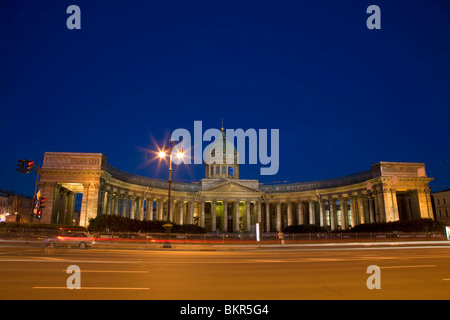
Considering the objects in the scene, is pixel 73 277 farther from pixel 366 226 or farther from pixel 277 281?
pixel 366 226

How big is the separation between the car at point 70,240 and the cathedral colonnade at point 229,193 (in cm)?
2139

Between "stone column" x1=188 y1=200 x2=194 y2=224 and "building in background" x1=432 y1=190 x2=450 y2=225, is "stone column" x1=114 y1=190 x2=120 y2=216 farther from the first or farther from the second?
"building in background" x1=432 y1=190 x2=450 y2=225

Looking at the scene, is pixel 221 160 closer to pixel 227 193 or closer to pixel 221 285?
pixel 227 193

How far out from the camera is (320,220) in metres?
80.8

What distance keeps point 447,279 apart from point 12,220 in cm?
5262

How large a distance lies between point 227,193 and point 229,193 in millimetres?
547

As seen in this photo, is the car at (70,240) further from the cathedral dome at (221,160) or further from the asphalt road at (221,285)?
the cathedral dome at (221,160)

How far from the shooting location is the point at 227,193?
275 feet

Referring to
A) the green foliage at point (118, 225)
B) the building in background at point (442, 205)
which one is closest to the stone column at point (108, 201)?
the green foliage at point (118, 225)

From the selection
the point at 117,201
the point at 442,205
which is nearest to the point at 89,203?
the point at 117,201

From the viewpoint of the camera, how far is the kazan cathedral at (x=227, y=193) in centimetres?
5850

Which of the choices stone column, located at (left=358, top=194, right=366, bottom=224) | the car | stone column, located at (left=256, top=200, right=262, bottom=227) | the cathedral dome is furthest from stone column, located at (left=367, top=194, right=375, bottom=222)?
the car

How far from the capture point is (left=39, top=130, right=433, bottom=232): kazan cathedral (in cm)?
5850
